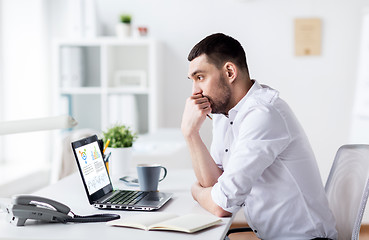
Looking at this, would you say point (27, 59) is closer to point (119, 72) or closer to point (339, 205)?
point (119, 72)

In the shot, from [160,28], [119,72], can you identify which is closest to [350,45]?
[160,28]

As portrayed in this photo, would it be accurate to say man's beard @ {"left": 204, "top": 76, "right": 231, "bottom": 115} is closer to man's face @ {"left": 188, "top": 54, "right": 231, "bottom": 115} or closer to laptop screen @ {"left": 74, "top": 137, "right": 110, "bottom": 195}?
man's face @ {"left": 188, "top": 54, "right": 231, "bottom": 115}

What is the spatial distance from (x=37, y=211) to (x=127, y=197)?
39 cm

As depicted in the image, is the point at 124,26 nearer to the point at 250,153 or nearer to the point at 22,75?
the point at 22,75

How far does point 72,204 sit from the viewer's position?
5.73ft

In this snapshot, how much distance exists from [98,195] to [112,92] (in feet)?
7.52

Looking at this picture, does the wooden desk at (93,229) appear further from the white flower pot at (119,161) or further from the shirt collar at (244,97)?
the white flower pot at (119,161)


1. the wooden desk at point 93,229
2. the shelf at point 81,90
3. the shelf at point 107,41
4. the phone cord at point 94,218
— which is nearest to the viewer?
the wooden desk at point 93,229

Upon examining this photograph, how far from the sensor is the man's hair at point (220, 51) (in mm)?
1797

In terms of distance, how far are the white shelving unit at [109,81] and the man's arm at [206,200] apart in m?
2.20

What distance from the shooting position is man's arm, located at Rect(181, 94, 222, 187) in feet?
6.06

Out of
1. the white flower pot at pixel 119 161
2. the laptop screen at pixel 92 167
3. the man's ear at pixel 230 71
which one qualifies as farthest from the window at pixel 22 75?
the man's ear at pixel 230 71

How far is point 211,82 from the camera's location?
181cm

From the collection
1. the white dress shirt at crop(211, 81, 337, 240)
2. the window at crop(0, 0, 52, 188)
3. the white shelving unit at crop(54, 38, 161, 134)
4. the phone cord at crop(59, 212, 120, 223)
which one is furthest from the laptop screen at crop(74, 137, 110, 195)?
the window at crop(0, 0, 52, 188)
